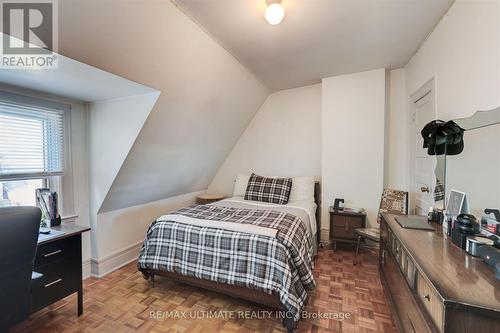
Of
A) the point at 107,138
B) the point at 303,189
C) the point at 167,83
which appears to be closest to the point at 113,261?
the point at 107,138

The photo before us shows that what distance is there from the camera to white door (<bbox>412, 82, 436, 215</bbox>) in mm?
2182

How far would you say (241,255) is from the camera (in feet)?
5.87

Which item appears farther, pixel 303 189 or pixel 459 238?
pixel 303 189

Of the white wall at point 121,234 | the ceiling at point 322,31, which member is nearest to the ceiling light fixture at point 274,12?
the ceiling at point 322,31

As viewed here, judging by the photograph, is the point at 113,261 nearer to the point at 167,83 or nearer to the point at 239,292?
the point at 239,292

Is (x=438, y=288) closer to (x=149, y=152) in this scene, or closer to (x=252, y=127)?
(x=149, y=152)

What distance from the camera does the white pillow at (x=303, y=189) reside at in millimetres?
3195

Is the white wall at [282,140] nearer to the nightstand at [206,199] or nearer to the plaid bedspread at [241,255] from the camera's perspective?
the nightstand at [206,199]

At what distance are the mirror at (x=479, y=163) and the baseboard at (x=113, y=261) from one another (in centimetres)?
326

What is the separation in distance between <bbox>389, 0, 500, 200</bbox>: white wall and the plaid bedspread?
5.27 feet

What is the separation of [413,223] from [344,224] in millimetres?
1291

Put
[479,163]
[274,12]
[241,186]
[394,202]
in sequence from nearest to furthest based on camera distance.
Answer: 1. [479,163]
2. [274,12]
3. [394,202]
4. [241,186]

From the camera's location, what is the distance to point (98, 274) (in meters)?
2.38

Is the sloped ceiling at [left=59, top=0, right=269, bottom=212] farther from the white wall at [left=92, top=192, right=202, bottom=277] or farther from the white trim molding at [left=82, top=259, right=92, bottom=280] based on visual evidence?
the white trim molding at [left=82, top=259, right=92, bottom=280]
